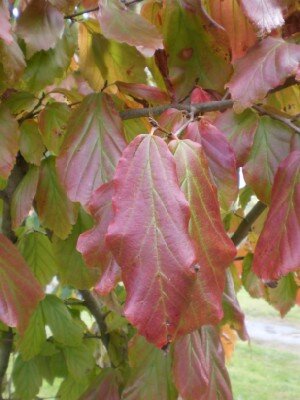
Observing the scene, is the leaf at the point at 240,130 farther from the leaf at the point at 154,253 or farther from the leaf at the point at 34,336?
the leaf at the point at 34,336

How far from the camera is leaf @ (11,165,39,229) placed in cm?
82

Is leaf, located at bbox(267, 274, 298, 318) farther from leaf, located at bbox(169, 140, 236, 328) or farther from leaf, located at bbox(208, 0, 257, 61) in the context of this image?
leaf, located at bbox(169, 140, 236, 328)

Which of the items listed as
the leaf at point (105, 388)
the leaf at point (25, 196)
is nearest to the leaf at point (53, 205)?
the leaf at point (25, 196)

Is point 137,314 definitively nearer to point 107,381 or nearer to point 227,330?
point 107,381

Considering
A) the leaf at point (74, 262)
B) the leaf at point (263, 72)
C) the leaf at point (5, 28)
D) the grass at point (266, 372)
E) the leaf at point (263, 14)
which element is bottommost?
the grass at point (266, 372)

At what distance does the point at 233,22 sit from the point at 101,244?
39 centimetres

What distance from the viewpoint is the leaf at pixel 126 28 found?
2.21 feet

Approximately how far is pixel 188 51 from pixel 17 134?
0.25 metres

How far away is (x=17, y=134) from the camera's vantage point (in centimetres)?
74

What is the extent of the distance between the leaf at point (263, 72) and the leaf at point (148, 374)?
18.2 inches

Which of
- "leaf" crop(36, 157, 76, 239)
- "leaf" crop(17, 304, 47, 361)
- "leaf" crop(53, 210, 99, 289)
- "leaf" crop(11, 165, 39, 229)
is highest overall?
"leaf" crop(11, 165, 39, 229)

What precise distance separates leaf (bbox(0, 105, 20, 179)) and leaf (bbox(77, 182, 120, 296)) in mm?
162

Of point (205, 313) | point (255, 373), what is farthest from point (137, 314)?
point (255, 373)

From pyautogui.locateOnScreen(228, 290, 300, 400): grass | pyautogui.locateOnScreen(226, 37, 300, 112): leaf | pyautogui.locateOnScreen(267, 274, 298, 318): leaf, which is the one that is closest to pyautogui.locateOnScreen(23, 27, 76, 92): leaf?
pyautogui.locateOnScreen(226, 37, 300, 112): leaf
